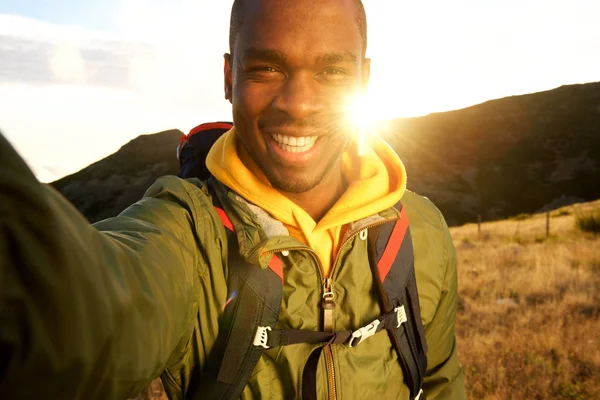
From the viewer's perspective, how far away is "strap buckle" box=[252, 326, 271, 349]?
162 cm

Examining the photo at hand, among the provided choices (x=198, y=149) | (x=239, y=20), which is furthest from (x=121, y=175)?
(x=239, y=20)

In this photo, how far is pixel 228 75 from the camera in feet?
7.37

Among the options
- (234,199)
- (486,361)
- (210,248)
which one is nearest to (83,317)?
(210,248)

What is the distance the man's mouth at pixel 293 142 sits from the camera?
2.00 meters

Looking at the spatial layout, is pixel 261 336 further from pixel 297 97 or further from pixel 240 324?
pixel 297 97

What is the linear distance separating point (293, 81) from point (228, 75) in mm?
466

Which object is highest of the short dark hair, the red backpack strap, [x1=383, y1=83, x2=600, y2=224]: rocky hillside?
the short dark hair

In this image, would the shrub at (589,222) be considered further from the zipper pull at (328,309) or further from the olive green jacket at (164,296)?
the zipper pull at (328,309)

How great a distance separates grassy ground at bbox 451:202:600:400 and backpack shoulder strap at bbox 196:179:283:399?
410 centimetres

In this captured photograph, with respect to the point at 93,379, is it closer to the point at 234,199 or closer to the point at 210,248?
the point at 210,248

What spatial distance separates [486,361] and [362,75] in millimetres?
4469

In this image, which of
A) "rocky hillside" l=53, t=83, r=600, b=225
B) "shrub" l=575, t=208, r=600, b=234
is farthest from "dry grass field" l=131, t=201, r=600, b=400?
"rocky hillside" l=53, t=83, r=600, b=225

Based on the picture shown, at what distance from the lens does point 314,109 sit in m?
1.94

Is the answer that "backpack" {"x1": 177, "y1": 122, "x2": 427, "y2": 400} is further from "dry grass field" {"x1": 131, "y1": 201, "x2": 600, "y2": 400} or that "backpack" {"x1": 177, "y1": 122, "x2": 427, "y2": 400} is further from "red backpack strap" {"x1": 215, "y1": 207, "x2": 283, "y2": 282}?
"dry grass field" {"x1": 131, "y1": 201, "x2": 600, "y2": 400}
